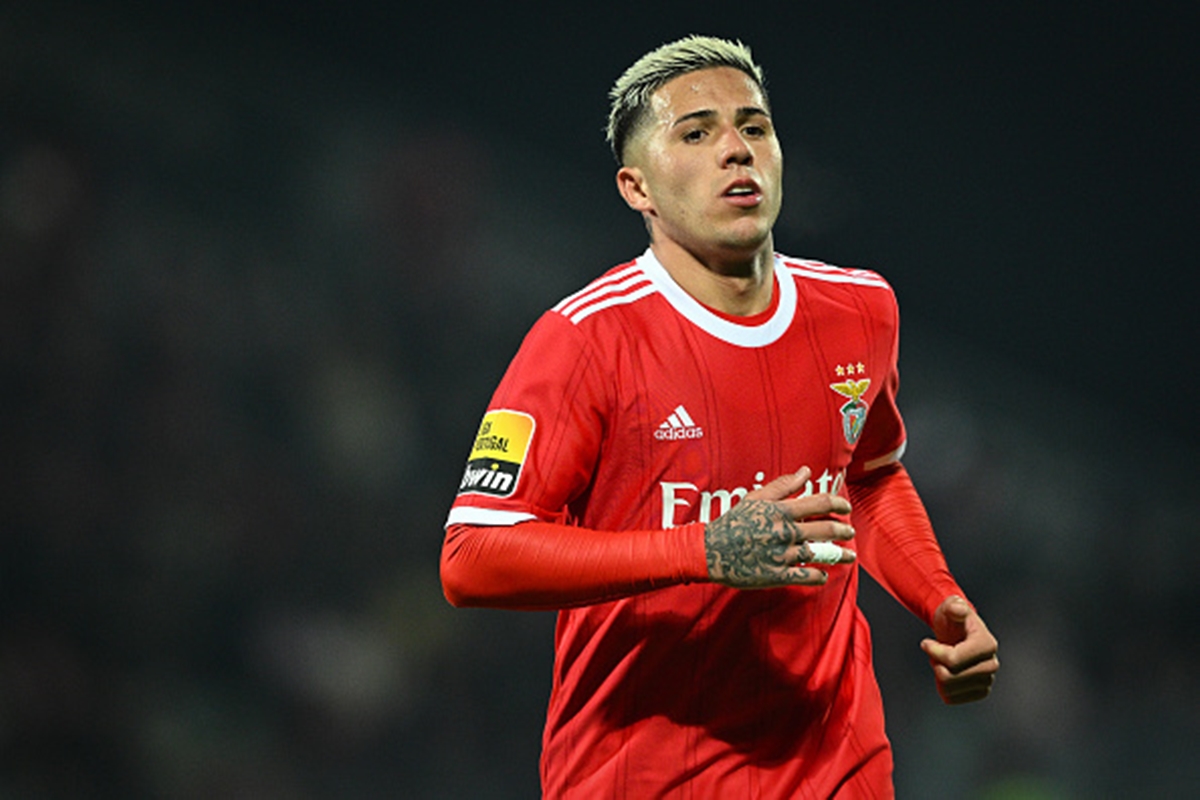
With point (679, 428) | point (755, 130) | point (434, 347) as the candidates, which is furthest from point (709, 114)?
point (434, 347)

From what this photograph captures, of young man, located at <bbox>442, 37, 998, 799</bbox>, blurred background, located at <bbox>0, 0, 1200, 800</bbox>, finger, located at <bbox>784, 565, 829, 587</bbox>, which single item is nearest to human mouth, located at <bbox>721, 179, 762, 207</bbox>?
young man, located at <bbox>442, 37, 998, 799</bbox>

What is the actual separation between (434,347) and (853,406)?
1.80 meters

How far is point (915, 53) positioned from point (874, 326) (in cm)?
202

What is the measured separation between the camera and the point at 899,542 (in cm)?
191

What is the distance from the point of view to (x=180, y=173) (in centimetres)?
327

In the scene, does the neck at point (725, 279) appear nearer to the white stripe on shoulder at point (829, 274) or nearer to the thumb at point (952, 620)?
the white stripe on shoulder at point (829, 274)

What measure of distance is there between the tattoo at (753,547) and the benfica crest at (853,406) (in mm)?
370

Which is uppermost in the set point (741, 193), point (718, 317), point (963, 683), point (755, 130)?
point (755, 130)

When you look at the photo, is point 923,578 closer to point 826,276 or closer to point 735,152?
point 826,276

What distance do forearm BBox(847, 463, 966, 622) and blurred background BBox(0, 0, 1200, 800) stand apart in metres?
1.54

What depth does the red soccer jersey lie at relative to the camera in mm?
1593

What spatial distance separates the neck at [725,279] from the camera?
1.73 m

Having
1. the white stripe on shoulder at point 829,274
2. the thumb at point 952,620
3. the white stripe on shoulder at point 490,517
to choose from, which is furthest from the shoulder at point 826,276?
the white stripe on shoulder at point 490,517

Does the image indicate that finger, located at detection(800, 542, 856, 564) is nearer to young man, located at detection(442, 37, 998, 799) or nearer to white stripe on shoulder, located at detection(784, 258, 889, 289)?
young man, located at detection(442, 37, 998, 799)
